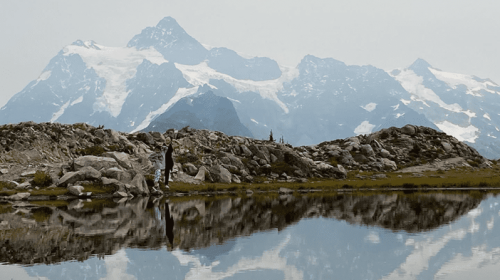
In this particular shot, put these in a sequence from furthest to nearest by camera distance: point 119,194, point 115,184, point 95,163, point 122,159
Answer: point 122,159 < point 95,163 < point 115,184 < point 119,194

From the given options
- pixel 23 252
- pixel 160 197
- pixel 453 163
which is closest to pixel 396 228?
pixel 23 252

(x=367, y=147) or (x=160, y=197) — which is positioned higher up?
(x=367, y=147)

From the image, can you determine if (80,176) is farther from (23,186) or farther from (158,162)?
(158,162)

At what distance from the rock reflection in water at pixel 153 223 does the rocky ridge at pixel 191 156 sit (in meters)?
16.2

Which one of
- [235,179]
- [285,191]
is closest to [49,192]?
[235,179]

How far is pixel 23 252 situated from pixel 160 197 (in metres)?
39.4

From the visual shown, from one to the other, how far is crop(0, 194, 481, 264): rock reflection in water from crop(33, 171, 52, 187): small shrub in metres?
13.7

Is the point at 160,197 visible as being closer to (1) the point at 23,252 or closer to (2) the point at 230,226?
(2) the point at 230,226

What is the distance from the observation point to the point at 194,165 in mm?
82750

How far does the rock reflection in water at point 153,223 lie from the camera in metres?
25.6

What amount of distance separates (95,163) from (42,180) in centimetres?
761

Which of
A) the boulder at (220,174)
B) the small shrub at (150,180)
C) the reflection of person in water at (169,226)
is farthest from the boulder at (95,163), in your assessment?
the reflection of person in water at (169,226)

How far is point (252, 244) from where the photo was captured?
26234 millimetres

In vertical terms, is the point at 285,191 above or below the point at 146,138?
below
